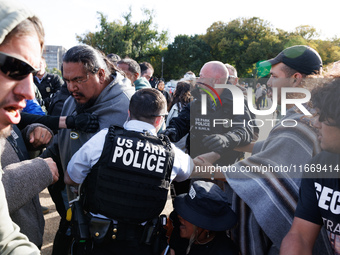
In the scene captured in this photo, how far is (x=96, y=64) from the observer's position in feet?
7.94

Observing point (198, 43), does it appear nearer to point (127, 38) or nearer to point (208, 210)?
point (127, 38)

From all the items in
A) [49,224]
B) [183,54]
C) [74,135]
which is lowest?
[183,54]

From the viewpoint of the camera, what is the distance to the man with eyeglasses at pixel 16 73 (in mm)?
911

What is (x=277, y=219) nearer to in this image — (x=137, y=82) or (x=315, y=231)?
(x=315, y=231)

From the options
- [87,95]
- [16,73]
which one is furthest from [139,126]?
[16,73]

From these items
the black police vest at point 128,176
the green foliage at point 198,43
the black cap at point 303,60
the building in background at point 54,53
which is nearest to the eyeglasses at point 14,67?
the building in background at point 54,53

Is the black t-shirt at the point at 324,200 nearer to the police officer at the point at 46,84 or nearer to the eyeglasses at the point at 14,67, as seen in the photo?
the eyeglasses at the point at 14,67

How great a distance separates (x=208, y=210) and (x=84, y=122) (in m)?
1.29

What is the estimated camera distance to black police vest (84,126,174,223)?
1.96 metres

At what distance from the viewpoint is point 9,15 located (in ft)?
2.71

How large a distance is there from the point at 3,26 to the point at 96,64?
5.40ft

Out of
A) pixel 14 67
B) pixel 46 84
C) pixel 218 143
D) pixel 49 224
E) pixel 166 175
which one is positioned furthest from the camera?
pixel 46 84

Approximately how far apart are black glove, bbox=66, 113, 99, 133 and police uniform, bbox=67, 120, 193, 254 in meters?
0.35

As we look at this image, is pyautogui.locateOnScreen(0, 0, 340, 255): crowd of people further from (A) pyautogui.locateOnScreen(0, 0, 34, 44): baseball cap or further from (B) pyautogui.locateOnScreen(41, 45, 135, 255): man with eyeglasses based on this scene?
(A) pyautogui.locateOnScreen(0, 0, 34, 44): baseball cap
